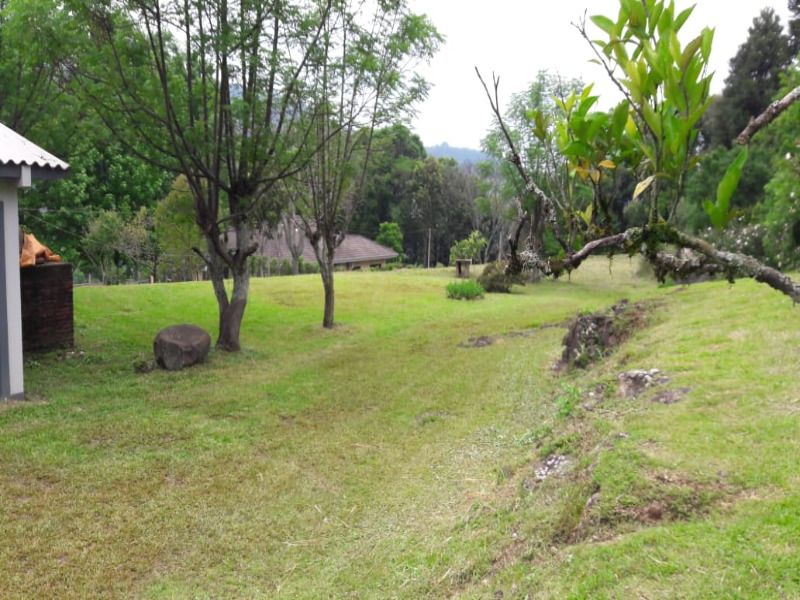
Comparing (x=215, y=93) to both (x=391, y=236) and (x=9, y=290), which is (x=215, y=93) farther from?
(x=391, y=236)

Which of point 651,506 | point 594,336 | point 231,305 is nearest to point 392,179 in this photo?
point 231,305

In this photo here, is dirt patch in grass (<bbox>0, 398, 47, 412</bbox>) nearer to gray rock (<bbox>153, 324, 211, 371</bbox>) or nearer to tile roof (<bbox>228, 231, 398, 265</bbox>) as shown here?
gray rock (<bbox>153, 324, 211, 371</bbox>)

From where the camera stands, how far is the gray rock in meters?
9.72

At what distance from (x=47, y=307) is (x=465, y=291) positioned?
12129 mm

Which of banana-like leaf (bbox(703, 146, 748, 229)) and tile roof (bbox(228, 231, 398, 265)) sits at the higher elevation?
tile roof (bbox(228, 231, 398, 265))

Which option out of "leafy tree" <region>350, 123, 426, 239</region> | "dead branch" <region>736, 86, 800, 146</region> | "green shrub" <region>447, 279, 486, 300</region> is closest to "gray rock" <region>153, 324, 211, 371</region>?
"dead branch" <region>736, 86, 800, 146</region>

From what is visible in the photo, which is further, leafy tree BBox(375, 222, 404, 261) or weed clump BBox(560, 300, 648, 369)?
leafy tree BBox(375, 222, 404, 261)

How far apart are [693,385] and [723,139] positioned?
24.0m

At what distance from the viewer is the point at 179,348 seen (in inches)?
383

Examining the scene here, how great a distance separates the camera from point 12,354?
294 inches

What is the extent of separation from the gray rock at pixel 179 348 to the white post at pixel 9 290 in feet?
7.82

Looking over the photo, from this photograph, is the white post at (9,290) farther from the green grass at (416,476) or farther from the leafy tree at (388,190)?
the leafy tree at (388,190)

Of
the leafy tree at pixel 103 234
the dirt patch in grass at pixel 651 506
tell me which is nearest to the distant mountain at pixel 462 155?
the leafy tree at pixel 103 234

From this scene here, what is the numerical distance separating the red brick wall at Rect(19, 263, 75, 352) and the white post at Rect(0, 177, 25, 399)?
10.1 feet
